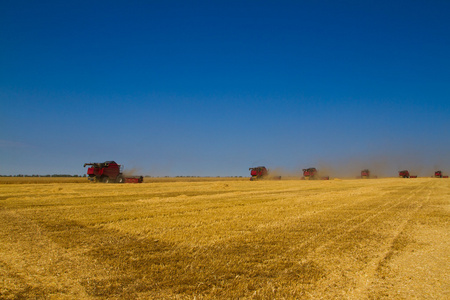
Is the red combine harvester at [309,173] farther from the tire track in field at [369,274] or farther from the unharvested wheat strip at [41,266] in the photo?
the unharvested wheat strip at [41,266]

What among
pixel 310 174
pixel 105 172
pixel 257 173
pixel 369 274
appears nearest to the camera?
pixel 369 274

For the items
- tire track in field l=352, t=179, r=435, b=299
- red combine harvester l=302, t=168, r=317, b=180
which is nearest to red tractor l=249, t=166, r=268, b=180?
red combine harvester l=302, t=168, r=317, b=180

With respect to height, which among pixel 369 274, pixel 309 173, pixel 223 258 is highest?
Result: pixel 309 173

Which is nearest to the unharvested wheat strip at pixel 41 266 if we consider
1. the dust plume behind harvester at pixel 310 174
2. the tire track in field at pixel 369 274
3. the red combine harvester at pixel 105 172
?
the tire track in field at pixel 369 274

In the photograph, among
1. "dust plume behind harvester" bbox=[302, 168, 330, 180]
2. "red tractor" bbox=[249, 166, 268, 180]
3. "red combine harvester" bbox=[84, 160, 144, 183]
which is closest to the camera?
"red combine harvester" bbox=[84, 160, 144, 183]

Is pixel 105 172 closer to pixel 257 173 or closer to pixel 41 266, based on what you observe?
pixel 257 173

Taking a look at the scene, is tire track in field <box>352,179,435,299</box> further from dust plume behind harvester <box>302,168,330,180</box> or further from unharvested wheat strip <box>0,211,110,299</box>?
dust plume behind harvester <box>302,168,330,180</box>

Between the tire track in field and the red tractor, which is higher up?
the red tractor

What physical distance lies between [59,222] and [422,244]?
1133 centimetres

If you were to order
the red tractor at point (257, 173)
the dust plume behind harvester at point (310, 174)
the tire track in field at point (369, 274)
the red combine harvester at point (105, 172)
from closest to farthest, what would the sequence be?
the tire track in field at point (369, 274) < the red combine harvester at point (105, 172) < the red tractor at point (257, 173) < the dust plume behind harvester at point (310, 174)

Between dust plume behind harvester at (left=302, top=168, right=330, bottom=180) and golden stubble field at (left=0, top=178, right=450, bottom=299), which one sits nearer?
golden stubble field at (left=0, top=178, right=450, bottom=299)

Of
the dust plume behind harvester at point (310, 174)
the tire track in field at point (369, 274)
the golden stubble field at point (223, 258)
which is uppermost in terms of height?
the dust plume behind harvester at point (310, 174)

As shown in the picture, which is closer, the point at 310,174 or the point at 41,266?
the point at 41,266

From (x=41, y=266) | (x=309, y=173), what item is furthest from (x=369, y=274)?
(x=309, y=173)
